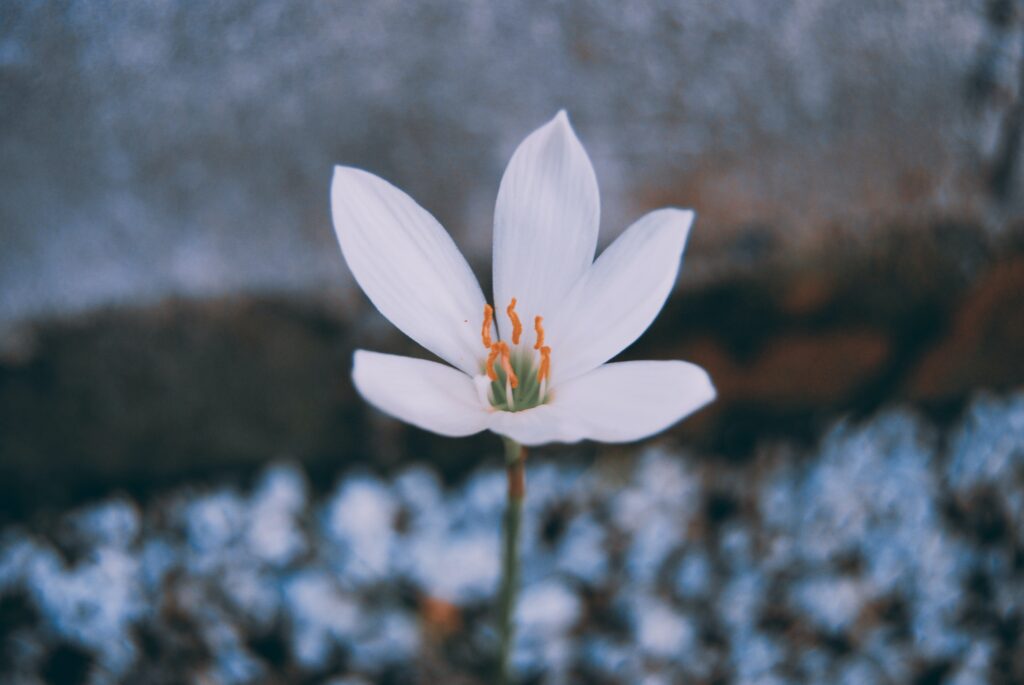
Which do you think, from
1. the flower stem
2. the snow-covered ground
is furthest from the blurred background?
the flower stem

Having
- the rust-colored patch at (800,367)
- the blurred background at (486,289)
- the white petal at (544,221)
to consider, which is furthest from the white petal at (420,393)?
the rust-colored patch at (800,367)

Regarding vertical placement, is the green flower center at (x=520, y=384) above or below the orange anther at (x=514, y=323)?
below

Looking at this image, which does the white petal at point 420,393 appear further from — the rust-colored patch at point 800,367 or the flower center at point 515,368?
the rust-colored patch at point 800,367

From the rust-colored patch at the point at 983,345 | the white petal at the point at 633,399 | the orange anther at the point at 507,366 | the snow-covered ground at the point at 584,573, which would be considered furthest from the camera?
the rust-colored patch at the point at 983,345

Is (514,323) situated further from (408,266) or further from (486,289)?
(486,289)

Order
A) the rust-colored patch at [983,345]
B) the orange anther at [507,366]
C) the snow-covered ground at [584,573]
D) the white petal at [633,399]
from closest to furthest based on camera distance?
the white petal at [633,399], the orange anther at [507,366], the snow-covered ground at [584,573], the rust-colored patch at [983,345]

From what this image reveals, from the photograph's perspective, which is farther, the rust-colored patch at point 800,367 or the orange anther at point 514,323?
the rust-colored patch at point 800,367
